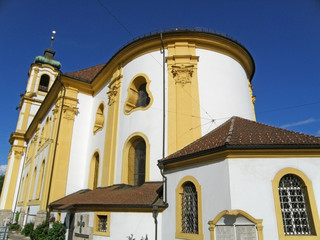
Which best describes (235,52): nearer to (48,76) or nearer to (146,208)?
(146,208)

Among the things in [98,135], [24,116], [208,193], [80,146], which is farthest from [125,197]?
[24,116]

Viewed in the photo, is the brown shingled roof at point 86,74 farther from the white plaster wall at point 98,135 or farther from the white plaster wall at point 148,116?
the white plaster wall at point 148,116

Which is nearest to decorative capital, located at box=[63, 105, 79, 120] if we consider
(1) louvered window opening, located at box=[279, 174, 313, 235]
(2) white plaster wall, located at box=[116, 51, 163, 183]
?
(2) white plaster wall, located at box=[116, 51, 163, 183]

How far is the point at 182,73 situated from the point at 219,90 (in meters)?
2.11

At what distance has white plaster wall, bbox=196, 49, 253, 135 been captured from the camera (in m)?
12.7

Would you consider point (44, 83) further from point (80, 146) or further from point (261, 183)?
point (261, 183)

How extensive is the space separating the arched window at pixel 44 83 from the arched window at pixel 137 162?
90.5 feet

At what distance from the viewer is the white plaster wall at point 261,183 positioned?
7.20 m

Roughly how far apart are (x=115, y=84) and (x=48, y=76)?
81.1 feet

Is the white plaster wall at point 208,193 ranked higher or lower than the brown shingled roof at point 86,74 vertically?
lower

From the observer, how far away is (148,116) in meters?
13.1

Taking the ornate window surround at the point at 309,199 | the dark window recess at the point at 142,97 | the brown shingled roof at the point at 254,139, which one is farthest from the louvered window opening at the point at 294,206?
the dark window recess at the point at 142,97

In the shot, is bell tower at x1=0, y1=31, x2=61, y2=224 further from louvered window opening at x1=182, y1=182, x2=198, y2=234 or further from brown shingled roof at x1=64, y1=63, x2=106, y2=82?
louvered window opening at x1=182, y1=182, x2=198, y2=234

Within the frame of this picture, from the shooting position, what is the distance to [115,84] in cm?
1567
